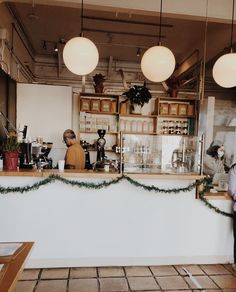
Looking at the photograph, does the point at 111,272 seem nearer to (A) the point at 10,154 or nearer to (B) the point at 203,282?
(B) the point at 203,282

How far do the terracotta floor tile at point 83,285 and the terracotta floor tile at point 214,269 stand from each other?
1310 millimetres

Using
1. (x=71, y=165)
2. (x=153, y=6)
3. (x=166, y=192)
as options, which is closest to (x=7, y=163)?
(x=71, y=165)

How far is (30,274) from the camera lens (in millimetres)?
3020

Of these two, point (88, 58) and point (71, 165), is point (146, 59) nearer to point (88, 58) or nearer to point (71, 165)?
point (88, 58)

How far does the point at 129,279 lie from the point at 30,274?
3.52ft

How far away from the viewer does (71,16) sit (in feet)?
15.2

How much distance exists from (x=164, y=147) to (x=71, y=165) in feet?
4.30

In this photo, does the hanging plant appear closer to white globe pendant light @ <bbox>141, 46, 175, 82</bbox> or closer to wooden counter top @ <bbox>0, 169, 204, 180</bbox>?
wooden counter top @ <bbox>0, 169, 204, 180</bbox>

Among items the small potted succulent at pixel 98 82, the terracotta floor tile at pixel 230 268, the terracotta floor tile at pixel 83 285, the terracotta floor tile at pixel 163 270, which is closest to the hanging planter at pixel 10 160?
the terracotta floor tile at pixel 83 285

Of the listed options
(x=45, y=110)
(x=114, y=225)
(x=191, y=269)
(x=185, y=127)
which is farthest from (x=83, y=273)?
(x=185, y=127)

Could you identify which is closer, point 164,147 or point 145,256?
point 145,256

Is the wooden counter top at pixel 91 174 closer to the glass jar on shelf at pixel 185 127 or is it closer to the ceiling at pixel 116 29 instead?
the ceiling at pixel 116 29

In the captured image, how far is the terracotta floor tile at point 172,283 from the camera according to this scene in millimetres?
2861

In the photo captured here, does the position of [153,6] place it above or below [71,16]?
below
